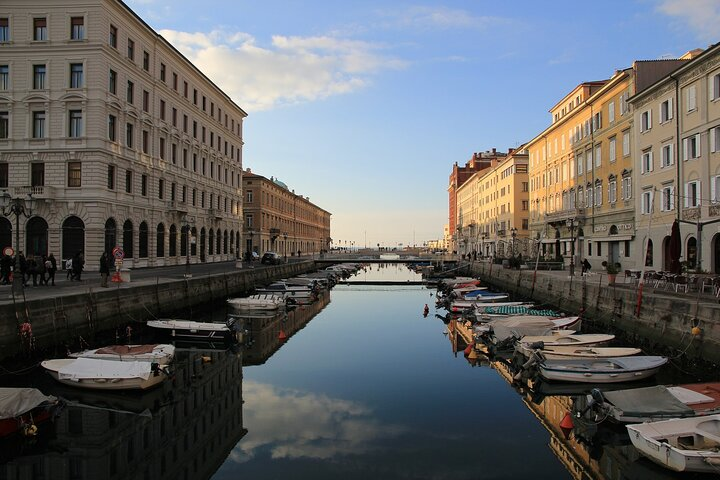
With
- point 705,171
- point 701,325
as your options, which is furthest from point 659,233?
point 701,325

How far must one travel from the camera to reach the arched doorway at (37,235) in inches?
1459

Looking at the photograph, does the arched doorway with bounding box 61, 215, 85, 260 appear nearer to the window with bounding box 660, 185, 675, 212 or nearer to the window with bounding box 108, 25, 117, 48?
the window with bounding box 108, 25, 117, 48

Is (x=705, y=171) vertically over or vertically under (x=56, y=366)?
over

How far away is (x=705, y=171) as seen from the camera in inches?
1113

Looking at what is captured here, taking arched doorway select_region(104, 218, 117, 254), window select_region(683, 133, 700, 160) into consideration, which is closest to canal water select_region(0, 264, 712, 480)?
window select_region(683, 133, 700, 160)

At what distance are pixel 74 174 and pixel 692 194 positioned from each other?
135 ft

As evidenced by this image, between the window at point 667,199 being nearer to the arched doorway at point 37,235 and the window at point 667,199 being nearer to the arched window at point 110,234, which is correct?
the arched window at point 110,234

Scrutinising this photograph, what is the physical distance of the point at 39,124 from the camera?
37.9 m

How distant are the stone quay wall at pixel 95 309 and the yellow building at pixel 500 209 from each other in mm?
39199

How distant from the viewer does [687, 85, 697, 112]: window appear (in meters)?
29.2

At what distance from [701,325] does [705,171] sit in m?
14.1

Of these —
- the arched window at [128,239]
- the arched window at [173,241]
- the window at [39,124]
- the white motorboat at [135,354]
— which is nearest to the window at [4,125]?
the window at [39,124]

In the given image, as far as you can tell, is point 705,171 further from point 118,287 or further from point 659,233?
point 118,287

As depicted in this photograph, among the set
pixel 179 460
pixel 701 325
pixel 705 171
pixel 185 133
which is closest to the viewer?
pixel 179 460
